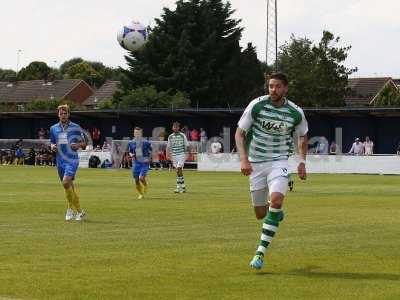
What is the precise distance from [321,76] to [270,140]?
79115 mm

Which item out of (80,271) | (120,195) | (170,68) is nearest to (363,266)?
(80,271)

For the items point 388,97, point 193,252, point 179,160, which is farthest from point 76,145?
point 388,97

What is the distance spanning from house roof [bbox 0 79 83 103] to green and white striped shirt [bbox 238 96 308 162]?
14165cm

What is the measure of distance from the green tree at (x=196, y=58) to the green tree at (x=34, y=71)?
9274 centimetres

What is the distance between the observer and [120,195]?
29.9m

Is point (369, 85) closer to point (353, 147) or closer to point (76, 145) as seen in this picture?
point (353, 147)

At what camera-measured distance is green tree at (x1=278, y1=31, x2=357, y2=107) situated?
9069 centimetres

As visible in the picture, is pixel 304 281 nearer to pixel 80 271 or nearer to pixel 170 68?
pixel 80 271

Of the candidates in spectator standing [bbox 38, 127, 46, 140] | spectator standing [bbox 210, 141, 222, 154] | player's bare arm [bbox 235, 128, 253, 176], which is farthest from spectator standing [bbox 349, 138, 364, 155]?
player's bare arm [bbox 235, 128, 253, 176]

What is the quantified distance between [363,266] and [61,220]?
348 inches

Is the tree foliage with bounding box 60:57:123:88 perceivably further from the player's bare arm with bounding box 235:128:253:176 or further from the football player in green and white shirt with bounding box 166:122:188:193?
the player's bare arm with bounding box 235:128:253:176

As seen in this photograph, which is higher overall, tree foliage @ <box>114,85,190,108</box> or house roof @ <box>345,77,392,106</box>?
house roof @ <box>345,77,392,106</box>

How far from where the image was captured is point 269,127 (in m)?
12.7

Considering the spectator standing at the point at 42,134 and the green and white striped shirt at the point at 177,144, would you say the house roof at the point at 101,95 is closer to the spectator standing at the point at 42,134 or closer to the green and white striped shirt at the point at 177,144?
the spectator standing at the point at 42,134
